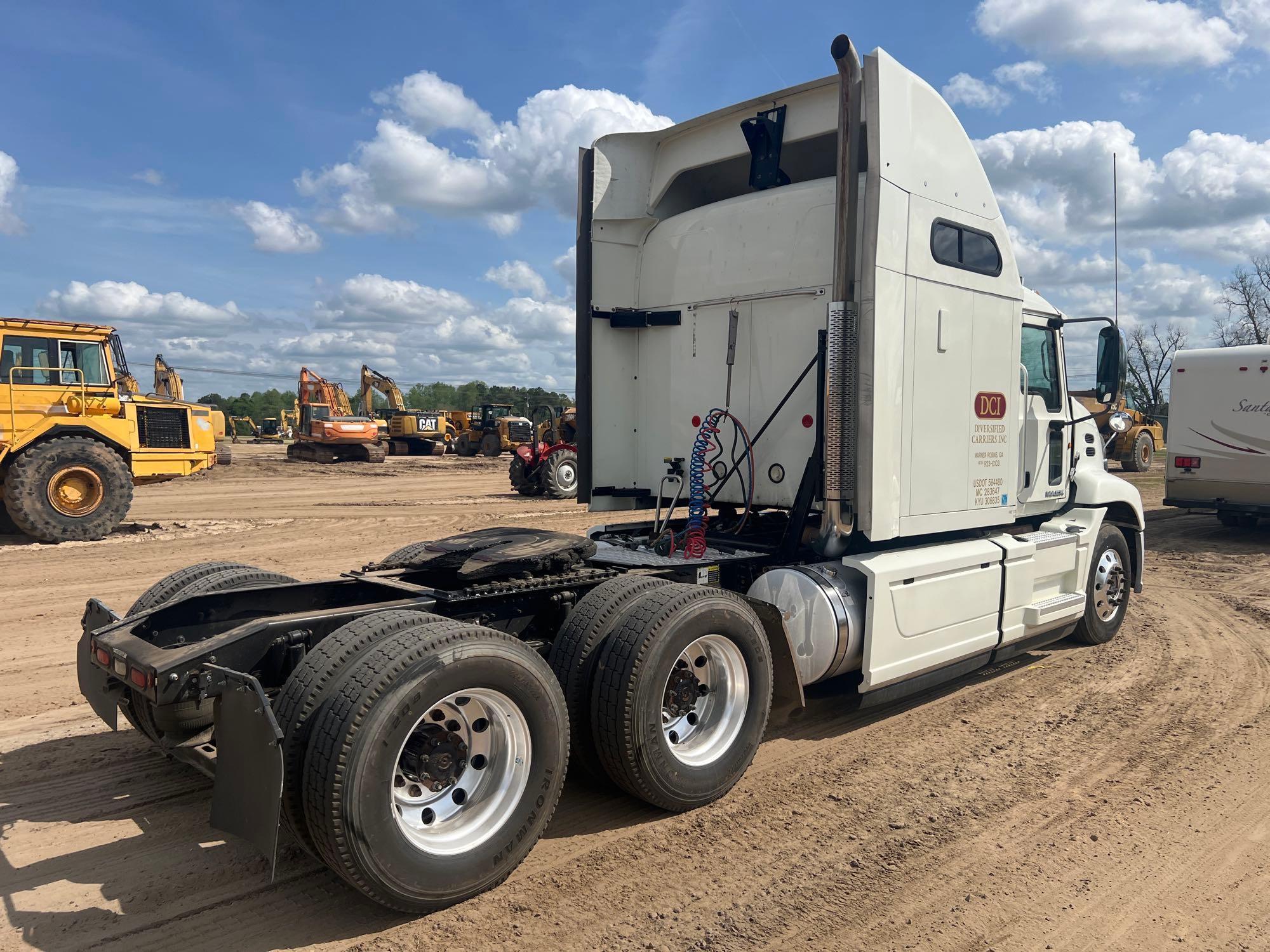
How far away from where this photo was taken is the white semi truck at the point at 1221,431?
43.9ft

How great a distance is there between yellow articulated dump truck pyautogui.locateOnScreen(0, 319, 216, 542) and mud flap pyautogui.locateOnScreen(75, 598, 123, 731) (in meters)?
10.2

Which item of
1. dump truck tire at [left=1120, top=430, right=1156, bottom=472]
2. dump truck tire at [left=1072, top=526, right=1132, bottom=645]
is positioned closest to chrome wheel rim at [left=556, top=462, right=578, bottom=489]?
dump truck tire at [left=1072, top=526, right=1132, bottom=645]

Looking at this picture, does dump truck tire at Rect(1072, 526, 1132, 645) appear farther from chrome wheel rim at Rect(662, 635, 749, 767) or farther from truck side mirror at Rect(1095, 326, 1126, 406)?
chrome wheel rim at Rect(662, 635, 749, 767)

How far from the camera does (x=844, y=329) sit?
4.92 metres

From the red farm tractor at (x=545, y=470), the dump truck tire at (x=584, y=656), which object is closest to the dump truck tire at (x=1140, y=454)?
the red farm tractor at (x=545, y=470)

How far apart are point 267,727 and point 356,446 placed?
3340 cm

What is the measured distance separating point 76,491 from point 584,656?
12074mm

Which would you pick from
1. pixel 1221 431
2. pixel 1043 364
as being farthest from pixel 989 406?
pixel 1221 431

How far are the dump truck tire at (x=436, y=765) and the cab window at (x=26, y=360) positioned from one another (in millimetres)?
12533

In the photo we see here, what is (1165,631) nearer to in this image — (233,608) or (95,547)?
(233,608)

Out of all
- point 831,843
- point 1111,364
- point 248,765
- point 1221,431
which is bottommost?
point 831,843

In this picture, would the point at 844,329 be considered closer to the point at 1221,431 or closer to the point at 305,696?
the point at 305,696

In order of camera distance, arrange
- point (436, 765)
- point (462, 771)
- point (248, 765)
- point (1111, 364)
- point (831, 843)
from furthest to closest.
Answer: point (1111, 364) → point (831, 843) → point (462, 771) → point (436, 765) → point (248, 765)

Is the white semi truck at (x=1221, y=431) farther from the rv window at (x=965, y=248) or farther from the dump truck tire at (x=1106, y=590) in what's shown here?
the rv window at (x=965, y=248)
